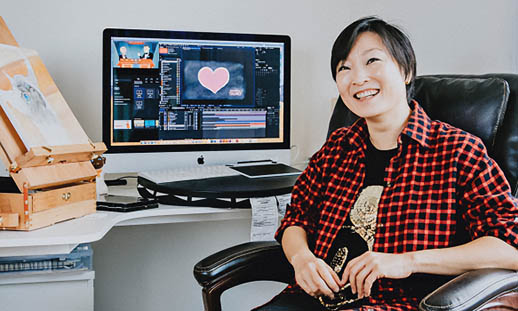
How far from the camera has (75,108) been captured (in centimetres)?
211

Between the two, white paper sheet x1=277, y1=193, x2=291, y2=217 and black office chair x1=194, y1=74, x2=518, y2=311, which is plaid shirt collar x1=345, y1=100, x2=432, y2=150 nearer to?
black office chair x1=194, y1=74, x2=518, y2=311

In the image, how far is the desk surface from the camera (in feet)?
4.51

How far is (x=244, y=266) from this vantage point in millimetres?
1419

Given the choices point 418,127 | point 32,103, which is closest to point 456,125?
point 418,127

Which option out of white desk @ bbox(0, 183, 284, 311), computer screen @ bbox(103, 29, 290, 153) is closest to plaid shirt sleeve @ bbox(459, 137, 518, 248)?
computer screen @ bbox(103, 29, 290, 153)

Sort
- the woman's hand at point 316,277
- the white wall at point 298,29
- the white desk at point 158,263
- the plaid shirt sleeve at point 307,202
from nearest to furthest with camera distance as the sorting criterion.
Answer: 1. the woman's hand at point 316,277
2. the plaid shirt sleeve at point 307,202
3. the white wall at point 298,29
4. the white desk at point 158,263

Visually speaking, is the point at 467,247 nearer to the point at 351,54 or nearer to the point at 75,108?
the point at 351,54

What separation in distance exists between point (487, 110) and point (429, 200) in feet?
0.98

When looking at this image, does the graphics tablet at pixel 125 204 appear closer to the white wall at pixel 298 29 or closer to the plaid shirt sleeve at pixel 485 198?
the white wall at pixel 298 29

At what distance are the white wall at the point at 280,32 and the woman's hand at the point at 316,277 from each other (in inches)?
39.7

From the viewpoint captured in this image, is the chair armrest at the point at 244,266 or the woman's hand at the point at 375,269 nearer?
the woman's hand at the point at 375,269

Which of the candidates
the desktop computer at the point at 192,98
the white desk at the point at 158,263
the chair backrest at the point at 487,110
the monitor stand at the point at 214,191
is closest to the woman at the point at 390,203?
the chair backrest at the point at 487,110

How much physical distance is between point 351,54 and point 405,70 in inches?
5.3

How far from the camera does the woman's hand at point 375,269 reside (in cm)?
121
